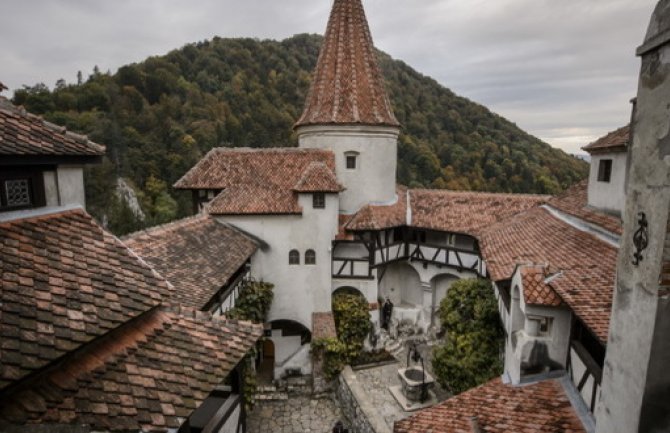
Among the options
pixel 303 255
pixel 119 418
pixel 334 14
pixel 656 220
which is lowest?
pixel 303 255

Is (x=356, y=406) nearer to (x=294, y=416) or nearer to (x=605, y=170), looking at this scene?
(x=294, y=416)

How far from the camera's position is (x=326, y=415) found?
14453 mm

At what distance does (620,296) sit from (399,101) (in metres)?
59.2

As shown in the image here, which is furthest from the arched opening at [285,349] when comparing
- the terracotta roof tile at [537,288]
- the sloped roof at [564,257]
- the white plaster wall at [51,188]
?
the white plaster wall at [51,188]

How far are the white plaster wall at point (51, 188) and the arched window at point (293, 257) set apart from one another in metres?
11.9

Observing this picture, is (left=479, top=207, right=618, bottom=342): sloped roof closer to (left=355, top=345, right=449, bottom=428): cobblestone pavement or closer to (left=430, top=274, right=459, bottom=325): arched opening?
(left=430, top=274, right=459, bottom=325): arched opening

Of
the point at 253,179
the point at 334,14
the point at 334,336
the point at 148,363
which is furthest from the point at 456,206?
the point at 148,363

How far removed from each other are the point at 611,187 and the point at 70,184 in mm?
12239

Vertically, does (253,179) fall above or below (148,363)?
above

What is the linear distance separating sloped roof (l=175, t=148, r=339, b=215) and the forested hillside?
665 inches

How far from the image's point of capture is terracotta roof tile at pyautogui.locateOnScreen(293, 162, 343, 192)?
16422 mm

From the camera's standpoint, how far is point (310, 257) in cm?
1747

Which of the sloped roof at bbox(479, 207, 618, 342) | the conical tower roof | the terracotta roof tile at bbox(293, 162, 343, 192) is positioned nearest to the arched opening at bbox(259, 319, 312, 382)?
the terracotta roof tile at bbox(293, 162, 343, 192)

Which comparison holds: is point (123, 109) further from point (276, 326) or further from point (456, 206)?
point (456, 206)
